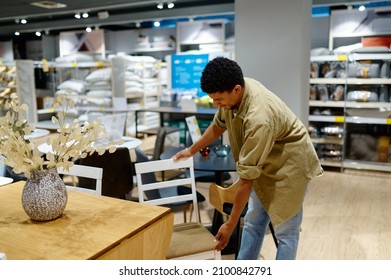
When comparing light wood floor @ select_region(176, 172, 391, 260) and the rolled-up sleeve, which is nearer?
the rolled-up sleeve

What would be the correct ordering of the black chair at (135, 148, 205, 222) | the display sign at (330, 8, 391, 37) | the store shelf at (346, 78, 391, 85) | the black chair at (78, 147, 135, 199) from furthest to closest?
1. the display sign at (330, 8, 391, 37)
2. the store shelf at (346, 78, 391, 85)
3. the black chair at (78, 147, 135, 199)
4. the black chair at (135, 148, 205, 222)

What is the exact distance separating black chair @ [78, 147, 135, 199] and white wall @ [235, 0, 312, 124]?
156 cm

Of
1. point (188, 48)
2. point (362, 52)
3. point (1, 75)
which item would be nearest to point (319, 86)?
point (362, 52)

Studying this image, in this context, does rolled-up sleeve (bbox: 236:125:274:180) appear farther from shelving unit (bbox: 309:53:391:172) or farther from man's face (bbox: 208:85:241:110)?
shelving unit (bbox: 309:53:391:172)

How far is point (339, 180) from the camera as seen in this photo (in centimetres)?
533

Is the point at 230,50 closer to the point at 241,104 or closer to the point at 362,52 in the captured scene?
the point at 362,52

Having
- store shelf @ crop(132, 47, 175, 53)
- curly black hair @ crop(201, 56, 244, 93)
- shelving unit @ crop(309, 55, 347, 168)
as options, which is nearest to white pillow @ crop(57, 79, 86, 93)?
store shelf @ crop(132, 47, 175, 53)

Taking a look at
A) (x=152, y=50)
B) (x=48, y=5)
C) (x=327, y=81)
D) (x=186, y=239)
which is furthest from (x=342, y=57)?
(x=48, y=5)

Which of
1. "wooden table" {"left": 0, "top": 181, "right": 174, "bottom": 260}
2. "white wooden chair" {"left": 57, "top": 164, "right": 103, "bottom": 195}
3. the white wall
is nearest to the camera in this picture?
"wooden table" {"left": 0, "top": 181, "right": 174, "bottom": 260}

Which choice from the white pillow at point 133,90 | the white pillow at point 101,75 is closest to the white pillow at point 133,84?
the white pillow at point 133,90

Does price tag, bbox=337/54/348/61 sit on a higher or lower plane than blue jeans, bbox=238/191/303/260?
higher

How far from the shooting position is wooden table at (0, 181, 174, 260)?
1444 mm

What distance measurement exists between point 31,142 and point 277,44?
2686mm
